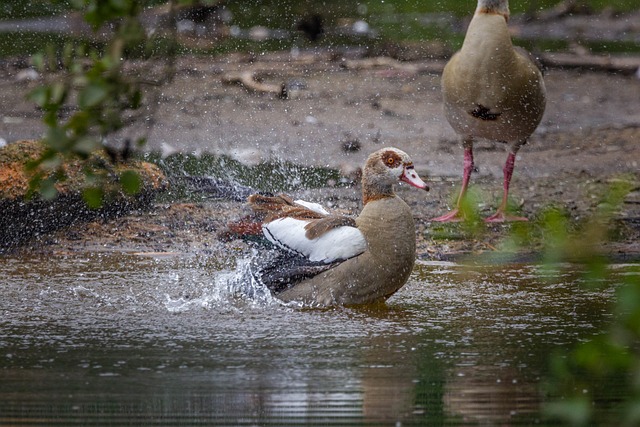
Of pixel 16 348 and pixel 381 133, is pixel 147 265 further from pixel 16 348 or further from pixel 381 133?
pixel 381 133

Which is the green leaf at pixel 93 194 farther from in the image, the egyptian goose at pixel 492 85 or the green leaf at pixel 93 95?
the egyptian goose at pixel 492 85

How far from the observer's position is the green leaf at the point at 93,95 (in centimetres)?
258

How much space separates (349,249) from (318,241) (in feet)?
0.57

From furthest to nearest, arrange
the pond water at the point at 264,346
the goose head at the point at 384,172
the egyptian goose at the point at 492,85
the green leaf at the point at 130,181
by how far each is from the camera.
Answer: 1. the egyptian goose at the point at 492,85
2. the goose head at the point at 384,172
3. the pond water at the point at 264,346
4. the green leaf at the point at 130,181

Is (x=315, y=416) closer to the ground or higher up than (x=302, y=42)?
closer to the ground

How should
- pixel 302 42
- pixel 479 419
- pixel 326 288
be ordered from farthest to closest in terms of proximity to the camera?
pixel 302 42
pixel 326 288
pixel 479 419

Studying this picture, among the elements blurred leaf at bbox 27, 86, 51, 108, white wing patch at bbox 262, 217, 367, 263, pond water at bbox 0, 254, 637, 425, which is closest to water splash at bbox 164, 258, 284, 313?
pond water at bbox 0, 254, 637, 425

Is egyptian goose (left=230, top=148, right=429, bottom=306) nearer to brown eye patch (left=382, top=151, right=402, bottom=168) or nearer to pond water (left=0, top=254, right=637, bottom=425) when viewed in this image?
brown eye patch (left=382, top=151, right=402, bottom=168)

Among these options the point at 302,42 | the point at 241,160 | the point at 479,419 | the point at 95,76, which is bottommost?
the point at 479,419

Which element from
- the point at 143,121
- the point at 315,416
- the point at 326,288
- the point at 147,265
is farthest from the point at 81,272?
the point at 143,121

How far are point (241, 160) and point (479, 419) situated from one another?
6416 mm

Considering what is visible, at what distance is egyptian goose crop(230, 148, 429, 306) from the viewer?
6.28m

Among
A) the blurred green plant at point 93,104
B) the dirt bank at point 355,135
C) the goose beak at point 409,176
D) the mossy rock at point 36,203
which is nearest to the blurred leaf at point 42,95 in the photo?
→ the blurred green plant at point 93,104

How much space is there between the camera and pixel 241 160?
408 inches
